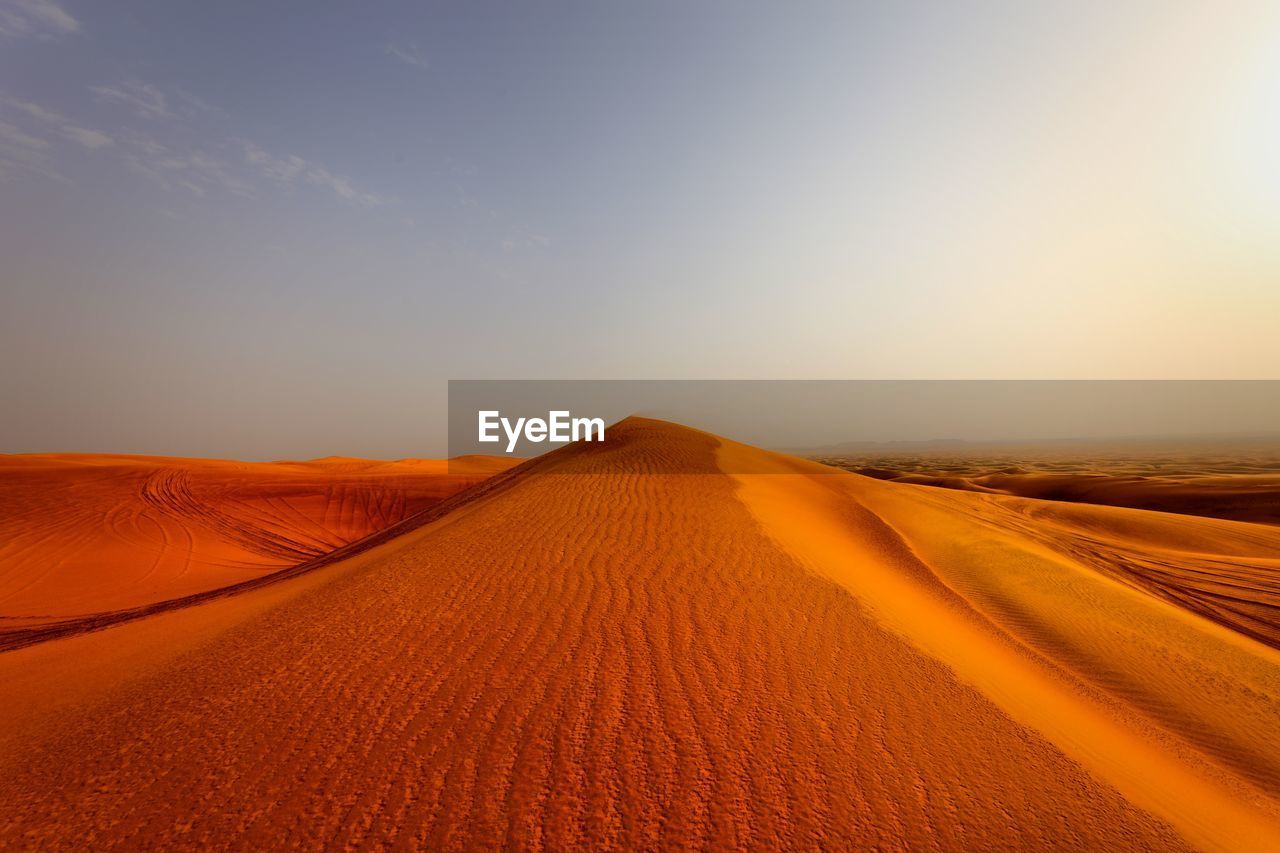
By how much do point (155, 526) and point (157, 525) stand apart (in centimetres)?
13

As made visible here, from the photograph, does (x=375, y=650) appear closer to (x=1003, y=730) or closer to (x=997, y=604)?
(x=1003, y=730)

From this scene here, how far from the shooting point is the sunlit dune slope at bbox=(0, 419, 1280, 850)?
3.25m

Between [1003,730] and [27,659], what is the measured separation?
10873mm

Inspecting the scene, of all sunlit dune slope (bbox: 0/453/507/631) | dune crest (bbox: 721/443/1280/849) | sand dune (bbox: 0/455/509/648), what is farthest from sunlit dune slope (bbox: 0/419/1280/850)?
sunlit dune slope (bbox: 0/453/507/631)

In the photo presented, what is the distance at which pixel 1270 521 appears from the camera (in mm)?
21328

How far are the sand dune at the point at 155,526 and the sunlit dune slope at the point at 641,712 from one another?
6868 millimetres

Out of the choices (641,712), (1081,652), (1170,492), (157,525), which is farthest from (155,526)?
(1170,492)

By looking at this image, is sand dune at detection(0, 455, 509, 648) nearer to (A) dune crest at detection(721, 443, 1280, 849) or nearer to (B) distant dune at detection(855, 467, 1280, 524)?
(A) dune crest at detection(721, 443, 1280, 849)

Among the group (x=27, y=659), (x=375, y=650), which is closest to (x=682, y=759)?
(x=375, y=650)

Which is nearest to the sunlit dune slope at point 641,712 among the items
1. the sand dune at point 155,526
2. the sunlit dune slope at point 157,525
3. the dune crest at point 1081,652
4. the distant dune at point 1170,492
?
the dune crest at point 1081,652

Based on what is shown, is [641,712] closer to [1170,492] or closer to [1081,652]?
[1081,652]

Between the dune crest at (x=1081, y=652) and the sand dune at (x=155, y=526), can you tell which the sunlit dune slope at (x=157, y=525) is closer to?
the sand dune at (x=155, y=526)

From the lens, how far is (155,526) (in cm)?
1738

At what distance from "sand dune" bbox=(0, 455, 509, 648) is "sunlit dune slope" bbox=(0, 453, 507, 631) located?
0.03 metres
